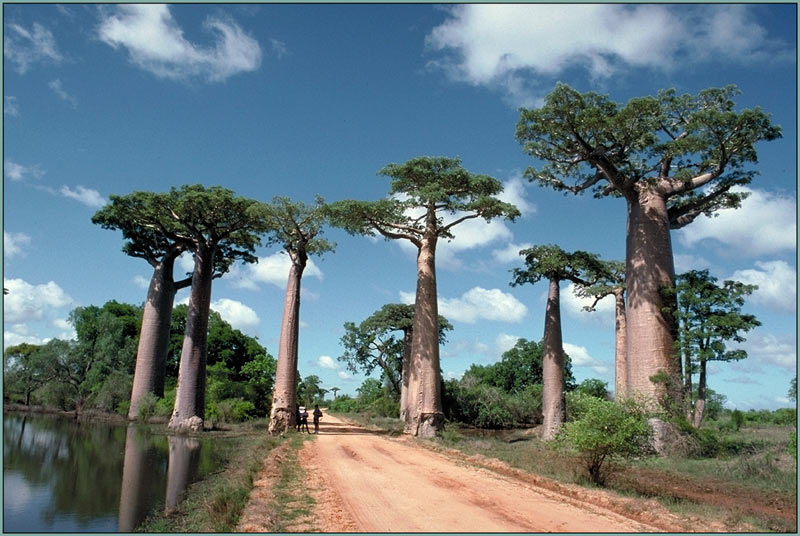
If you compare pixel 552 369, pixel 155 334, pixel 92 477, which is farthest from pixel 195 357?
pixel 552 369

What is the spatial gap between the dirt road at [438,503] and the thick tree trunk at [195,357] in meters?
11.6

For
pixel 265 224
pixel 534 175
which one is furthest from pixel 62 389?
pixel 534 175

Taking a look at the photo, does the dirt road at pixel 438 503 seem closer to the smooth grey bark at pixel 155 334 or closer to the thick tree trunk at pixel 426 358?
the thick tree trunk at pixel 426 358

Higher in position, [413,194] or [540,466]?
[413,194]

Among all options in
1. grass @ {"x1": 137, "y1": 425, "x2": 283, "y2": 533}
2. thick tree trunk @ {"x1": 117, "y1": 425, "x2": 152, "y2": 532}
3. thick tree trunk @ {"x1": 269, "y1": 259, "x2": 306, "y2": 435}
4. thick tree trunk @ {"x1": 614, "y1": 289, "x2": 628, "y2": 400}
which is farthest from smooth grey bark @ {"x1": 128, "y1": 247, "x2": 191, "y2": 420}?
thick tree trunk @ {"x1": 614, "y1": 289, "x2": 628, "y2": 400}

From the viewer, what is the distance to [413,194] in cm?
1964

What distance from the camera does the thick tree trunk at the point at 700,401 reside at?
14.3m

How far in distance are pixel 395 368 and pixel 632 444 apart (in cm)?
3080

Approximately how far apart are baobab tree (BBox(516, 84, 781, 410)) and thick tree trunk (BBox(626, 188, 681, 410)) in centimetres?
3

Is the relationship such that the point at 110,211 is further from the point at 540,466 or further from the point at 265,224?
the point at 540,466

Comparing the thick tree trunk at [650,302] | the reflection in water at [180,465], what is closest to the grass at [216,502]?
the reflection in water at [180,465]

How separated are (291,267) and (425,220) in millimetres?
5469

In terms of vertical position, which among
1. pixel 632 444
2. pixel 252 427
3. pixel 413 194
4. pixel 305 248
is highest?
pixel 413 194

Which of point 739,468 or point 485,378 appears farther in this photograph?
point 485,378
